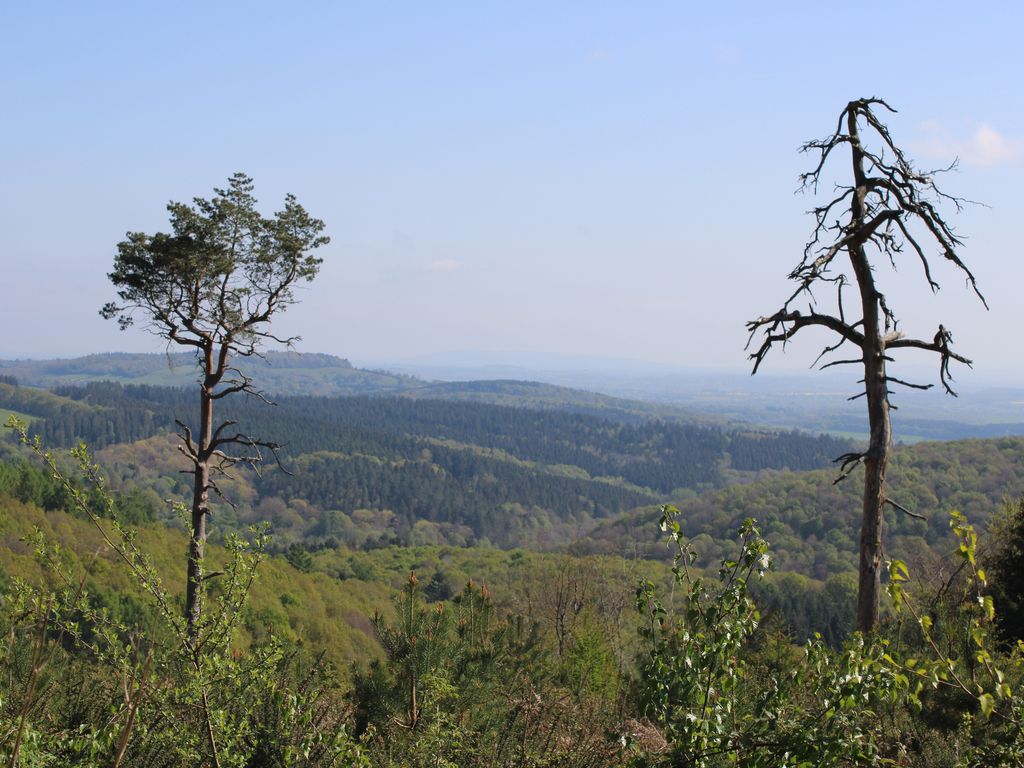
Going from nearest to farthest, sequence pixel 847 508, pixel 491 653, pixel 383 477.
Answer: pixel 491 653
pixel 847 508
pixel 383 477

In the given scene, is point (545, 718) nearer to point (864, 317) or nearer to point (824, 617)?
point (864, 317)

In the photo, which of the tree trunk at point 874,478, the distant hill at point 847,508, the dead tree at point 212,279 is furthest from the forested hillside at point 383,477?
the tree trunk at point 874,478

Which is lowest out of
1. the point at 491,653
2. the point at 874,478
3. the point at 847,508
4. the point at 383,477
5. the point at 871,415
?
the point at 383,477

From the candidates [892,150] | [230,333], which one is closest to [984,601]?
[892,150]

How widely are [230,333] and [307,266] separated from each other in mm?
1843

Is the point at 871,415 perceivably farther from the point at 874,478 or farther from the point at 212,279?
the point at 212,279

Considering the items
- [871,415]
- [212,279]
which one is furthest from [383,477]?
[871,415]

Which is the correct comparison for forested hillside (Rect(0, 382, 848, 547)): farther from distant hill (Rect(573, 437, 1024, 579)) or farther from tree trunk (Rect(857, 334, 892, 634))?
tree trunk (Rect(857, 334, 892, 634))

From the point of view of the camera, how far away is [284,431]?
6339 inches

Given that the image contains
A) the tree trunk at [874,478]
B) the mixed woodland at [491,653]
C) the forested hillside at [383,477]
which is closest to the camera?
the mixed woodland at [491,653]

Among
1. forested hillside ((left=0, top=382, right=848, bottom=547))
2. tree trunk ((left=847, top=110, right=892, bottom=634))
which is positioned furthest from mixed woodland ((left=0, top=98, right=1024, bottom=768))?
forested hillside ((left=0, top=382, right=848, bottom=547))

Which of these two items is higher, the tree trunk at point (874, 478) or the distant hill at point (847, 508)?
the tree trunk at point (874, 478)

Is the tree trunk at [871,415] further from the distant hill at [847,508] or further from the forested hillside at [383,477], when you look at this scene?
the forested hillside at [383,477]

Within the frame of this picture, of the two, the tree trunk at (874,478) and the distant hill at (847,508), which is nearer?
the tree trunk at (874,478)
